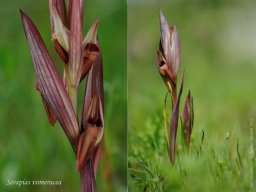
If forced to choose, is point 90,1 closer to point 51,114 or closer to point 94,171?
point 51,114

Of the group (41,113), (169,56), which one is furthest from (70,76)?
(169,56)

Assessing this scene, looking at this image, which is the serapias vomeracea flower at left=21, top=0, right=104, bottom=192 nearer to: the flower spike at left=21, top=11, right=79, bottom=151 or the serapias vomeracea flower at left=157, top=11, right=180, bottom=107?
the flower spike at left=21, top=11, right=79, bottom=151

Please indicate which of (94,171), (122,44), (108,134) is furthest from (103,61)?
(94,171)

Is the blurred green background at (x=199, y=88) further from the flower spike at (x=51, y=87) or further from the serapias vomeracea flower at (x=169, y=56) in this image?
the flower spike at (x=51, y=87)

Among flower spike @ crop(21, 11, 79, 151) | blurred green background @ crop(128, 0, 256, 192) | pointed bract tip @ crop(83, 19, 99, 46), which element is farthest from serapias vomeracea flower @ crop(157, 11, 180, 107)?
flower spike @ crop(21, 11, 79, 151)

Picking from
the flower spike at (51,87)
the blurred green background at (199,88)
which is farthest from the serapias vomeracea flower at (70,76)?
the blurred green background at (199,88)
